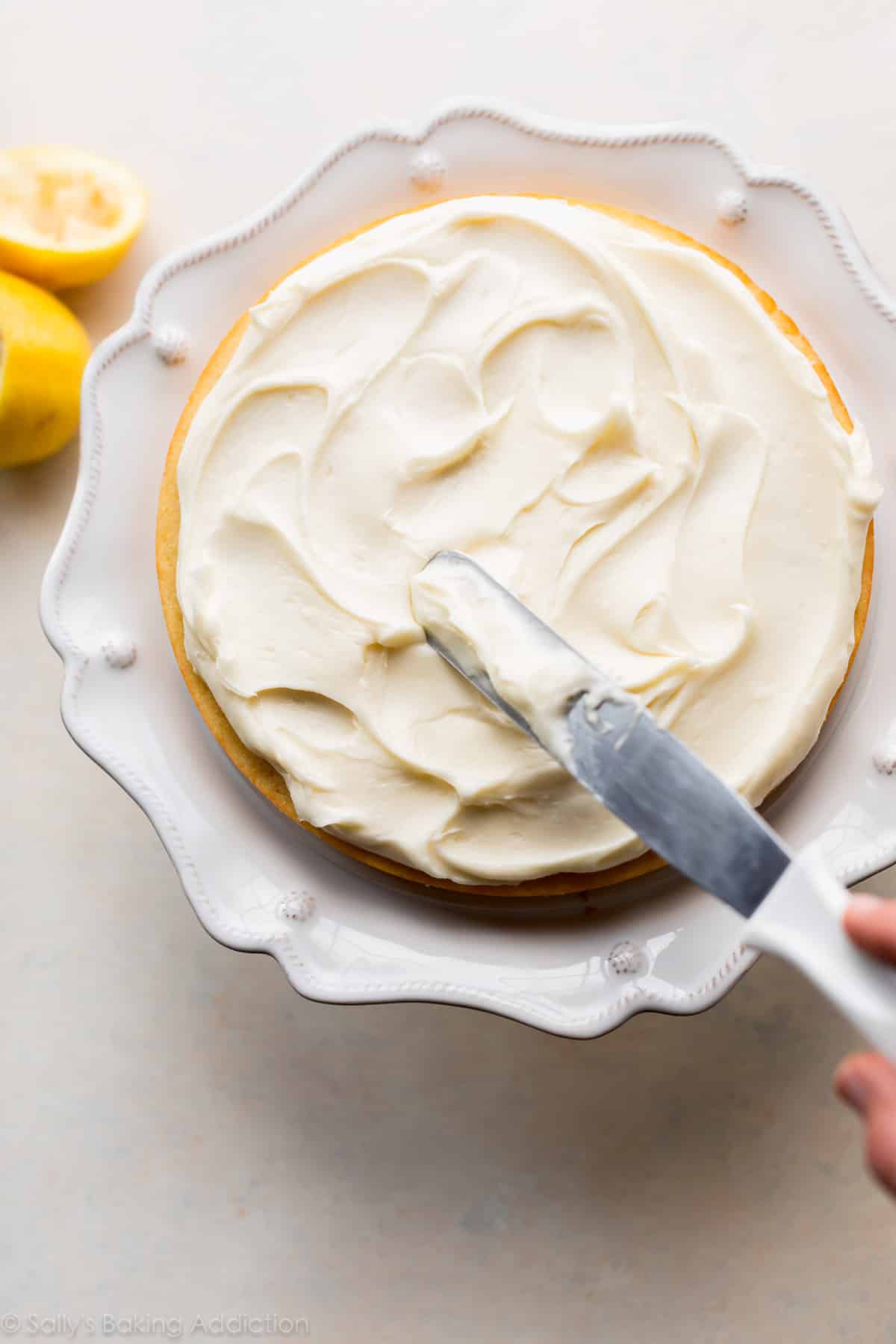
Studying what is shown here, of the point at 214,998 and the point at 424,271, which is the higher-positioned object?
the point at 424,271

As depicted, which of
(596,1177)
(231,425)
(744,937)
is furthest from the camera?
(596,1177)

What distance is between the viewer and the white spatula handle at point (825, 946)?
1.59 meters

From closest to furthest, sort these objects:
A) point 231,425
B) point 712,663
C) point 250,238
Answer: point 712,663 < point 231,425 < point 250,238

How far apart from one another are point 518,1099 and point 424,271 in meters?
1.98

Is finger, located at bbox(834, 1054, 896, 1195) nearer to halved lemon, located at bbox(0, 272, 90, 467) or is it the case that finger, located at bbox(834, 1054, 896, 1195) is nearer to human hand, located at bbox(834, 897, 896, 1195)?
human hand, located at bbox(834, 897, 896, 1195)

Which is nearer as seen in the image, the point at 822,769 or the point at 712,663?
the point at 712,663

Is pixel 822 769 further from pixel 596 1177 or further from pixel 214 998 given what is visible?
pixel 214 998

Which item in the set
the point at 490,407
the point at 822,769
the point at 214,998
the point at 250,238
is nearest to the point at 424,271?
the point at 490,407

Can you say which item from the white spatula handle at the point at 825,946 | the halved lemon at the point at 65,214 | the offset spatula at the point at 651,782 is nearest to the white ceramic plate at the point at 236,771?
the halved lemon at the point at 65,214

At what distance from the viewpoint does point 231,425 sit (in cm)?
245

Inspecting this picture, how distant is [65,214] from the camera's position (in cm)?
296

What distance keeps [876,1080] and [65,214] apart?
2711mm

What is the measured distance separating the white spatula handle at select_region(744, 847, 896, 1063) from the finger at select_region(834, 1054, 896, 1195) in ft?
0.09

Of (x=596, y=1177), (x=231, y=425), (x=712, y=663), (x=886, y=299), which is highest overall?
(x=886, y=299)
